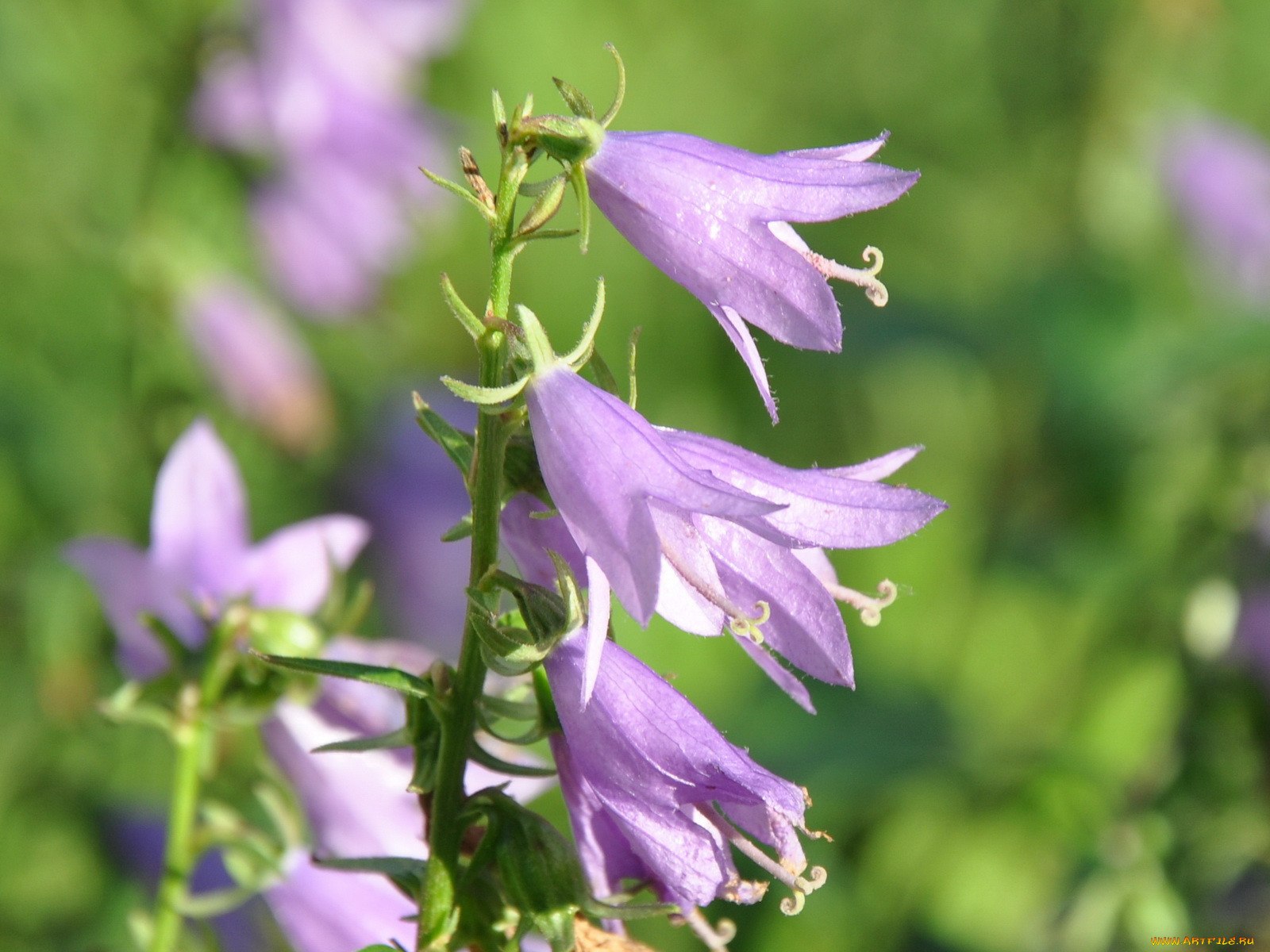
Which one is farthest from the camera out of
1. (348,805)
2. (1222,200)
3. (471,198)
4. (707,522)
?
(1222,200)

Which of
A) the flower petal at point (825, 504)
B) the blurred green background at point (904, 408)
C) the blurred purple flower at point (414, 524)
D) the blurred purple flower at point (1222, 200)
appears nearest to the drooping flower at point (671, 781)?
the flower petal at point (825, 504)

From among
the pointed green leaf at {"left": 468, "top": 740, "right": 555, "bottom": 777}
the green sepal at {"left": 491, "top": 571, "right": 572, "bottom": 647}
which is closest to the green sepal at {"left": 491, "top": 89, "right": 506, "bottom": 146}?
the green sepal at {"left": 491, "top": 571, "right": 572, "bottom": 647}

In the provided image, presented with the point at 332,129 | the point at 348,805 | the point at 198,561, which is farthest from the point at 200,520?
the point at 332,129

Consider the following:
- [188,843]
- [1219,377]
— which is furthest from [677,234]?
[1219,377]

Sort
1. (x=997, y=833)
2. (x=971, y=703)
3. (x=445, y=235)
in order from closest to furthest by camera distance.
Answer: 1. (x=997, y=833)
2. (x=971, y=703)
3. (x=445, y=235)

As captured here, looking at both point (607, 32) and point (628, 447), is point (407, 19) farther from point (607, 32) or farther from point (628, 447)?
point (628, 447)

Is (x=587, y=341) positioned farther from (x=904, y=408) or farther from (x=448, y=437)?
(x=904, y=408)

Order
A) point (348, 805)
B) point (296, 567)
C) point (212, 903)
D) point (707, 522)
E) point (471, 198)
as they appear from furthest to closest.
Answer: point (296, 567) < point (348, 805) < point (212, 903) < point (707, 522) < point (471, 198)
